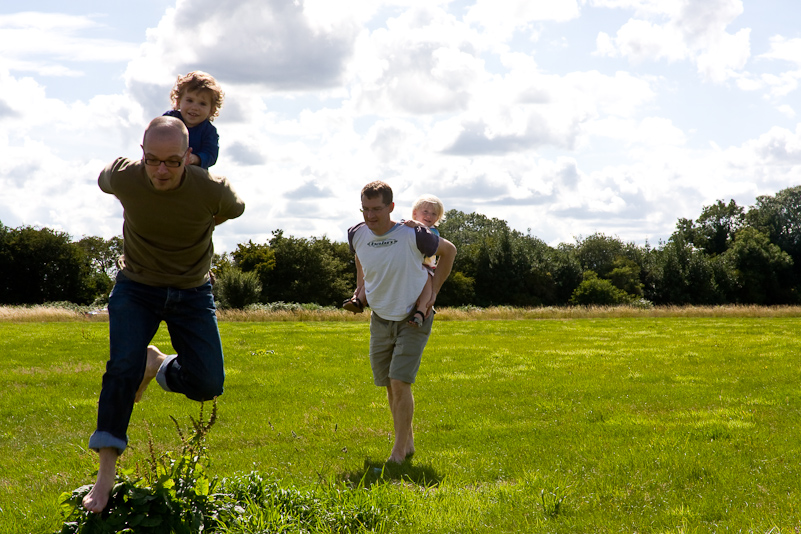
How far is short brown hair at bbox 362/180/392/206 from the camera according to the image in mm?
6176

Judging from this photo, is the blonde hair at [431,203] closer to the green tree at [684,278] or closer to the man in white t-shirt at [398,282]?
the man in white t-shirt at [398,282]

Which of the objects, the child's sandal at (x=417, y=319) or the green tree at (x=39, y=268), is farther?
the green tree at (x=39, y=268)

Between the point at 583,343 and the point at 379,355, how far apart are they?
13.9 meters

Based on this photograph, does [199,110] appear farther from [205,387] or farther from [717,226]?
[717,226]

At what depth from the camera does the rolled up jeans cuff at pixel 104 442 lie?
4156 mm

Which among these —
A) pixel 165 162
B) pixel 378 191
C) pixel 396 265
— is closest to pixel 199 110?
pixel 165 162

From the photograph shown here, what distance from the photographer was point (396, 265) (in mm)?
6402

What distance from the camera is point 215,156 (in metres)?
4.90

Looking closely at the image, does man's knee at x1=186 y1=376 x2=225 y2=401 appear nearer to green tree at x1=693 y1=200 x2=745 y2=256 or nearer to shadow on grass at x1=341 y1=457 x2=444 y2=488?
shadow on grass at x1=341 y1=457 x2=444 y2=488

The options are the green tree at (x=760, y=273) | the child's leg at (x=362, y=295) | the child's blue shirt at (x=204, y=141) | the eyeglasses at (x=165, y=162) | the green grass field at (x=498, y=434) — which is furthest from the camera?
the green tree at (x=760, y=273)

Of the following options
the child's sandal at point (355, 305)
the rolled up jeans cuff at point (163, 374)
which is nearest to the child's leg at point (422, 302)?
the child's sandal at point (355, 305)

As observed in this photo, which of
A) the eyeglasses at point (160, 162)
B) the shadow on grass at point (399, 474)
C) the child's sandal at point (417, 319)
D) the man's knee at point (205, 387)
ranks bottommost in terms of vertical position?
the shadow on grass at point (399, 474)

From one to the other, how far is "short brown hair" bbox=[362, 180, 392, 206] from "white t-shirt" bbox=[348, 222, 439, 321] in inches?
13.4

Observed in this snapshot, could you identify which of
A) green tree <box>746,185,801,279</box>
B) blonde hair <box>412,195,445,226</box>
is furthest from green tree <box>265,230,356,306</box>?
green tree <box>746,185,801,279</box>
